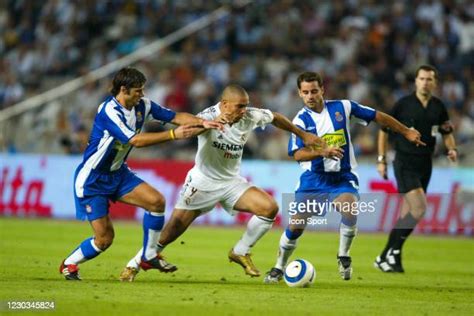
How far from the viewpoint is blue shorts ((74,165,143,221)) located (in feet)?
34.6

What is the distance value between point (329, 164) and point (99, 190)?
258 cm

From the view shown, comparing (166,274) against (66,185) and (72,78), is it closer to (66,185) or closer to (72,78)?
(66,185)

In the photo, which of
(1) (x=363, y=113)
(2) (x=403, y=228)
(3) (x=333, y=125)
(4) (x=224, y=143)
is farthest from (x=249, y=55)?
(4) (x=224, y=143)

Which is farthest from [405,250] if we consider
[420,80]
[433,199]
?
[420,80]

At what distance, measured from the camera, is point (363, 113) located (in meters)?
11.3

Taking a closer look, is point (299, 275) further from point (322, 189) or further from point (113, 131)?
point (113, 131)

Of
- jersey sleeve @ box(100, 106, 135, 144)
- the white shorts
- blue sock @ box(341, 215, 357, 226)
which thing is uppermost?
jersey sleeve @ box(100, 106, 135, 144)

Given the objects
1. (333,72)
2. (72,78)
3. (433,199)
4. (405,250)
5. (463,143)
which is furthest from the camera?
(72,78)

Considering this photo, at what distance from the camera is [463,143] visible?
799 inches

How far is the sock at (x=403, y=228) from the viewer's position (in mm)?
12984

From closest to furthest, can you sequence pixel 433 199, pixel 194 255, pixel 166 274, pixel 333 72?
pixel 166 274
pixel 194 255
pixel 433 199
pixel 333 72

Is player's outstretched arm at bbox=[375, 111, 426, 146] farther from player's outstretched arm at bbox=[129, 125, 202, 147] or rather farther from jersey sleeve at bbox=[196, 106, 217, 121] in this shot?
player's outstretched arm at bbox=[129, 125, 202, 147]

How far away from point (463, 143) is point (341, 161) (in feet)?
31.8

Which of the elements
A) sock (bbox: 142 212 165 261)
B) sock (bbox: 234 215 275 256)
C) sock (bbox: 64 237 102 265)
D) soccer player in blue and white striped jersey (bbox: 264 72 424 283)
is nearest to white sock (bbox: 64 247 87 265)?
sock (bbox: 64 237 102 265)
